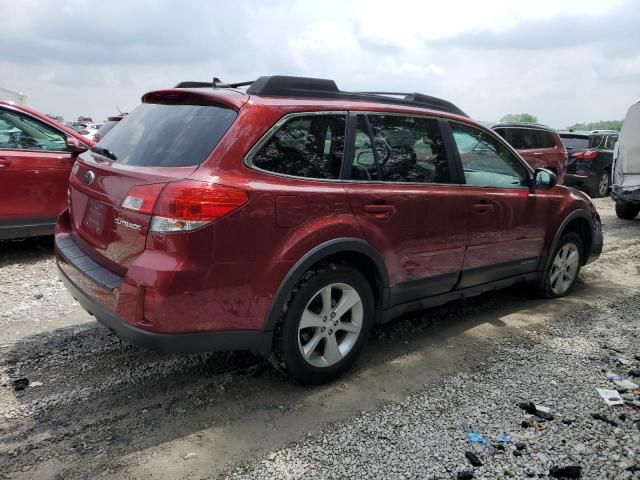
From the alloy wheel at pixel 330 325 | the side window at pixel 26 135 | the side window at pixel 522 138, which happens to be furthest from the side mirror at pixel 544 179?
the side window at pixel 522 138

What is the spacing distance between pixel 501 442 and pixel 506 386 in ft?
2.13

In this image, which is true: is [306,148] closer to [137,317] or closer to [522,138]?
[137,317]

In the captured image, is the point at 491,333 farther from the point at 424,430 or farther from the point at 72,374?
the point at 72,374

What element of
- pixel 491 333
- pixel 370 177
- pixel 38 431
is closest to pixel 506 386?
pixel 491 333

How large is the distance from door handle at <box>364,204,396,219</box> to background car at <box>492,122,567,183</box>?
8.30m

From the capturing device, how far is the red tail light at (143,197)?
8.61ft

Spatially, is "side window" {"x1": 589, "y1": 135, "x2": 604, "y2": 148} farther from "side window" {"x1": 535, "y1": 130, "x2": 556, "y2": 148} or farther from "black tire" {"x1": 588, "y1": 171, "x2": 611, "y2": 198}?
"side window" {"x1": 535, "y1": 130, "x2": 556, "y2": 148}

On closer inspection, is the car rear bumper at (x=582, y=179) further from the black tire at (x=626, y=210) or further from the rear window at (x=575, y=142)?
the black tire at (x=626, y=210)

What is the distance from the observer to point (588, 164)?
12.7m

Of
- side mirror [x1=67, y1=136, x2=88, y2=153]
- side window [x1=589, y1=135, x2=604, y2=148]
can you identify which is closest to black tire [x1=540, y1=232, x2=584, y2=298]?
side mirror [x1=67, y1=136, x2=88, y2=153]

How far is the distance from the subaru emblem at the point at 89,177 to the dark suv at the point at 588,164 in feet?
39.2

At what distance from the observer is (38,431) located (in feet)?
9.05

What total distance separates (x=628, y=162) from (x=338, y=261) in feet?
29.2

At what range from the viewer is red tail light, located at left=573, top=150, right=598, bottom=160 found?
1265 centimetres
